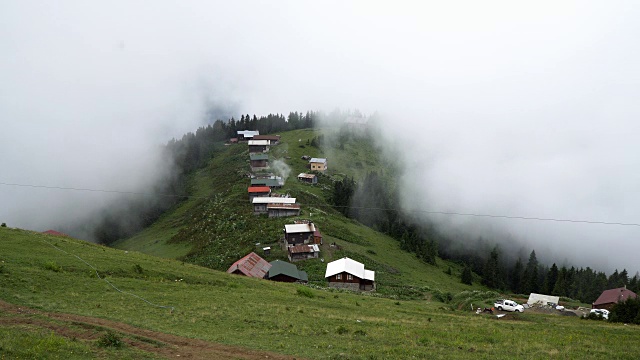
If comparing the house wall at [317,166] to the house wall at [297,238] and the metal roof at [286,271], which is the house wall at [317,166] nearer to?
the house wall at [297,238]

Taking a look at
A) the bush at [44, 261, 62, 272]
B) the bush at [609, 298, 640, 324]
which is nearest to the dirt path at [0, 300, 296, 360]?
the bush at [44, 261, 62, 272]

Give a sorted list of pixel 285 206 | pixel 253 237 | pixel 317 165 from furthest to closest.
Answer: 1. pixel 317 165
2. pixel 285 206
3. pixel 253 237

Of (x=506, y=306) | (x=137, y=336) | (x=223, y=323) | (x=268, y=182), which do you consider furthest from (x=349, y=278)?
(x=137, y=336)

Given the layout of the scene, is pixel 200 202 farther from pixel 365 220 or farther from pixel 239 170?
pixel 365 220

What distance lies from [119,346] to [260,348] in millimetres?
6162

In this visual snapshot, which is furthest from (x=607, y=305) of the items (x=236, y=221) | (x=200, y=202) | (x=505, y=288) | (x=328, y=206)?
(x=200, y=202)

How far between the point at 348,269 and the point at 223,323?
5491cm

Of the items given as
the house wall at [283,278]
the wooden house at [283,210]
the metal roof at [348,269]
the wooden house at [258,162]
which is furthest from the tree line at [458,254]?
the house wall at [283,278]

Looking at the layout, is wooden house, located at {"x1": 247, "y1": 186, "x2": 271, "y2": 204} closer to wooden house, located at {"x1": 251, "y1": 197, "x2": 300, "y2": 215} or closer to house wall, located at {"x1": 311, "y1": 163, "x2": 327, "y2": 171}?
wooden house, located at {"x1": 251, "y1": 197, "x2": 300, "y2": 215}

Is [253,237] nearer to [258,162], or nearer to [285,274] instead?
[285,274]

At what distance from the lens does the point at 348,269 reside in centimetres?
7894

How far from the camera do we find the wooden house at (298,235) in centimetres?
9139

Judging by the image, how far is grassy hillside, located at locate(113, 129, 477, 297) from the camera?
8950 cm

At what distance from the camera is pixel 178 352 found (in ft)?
61.9
